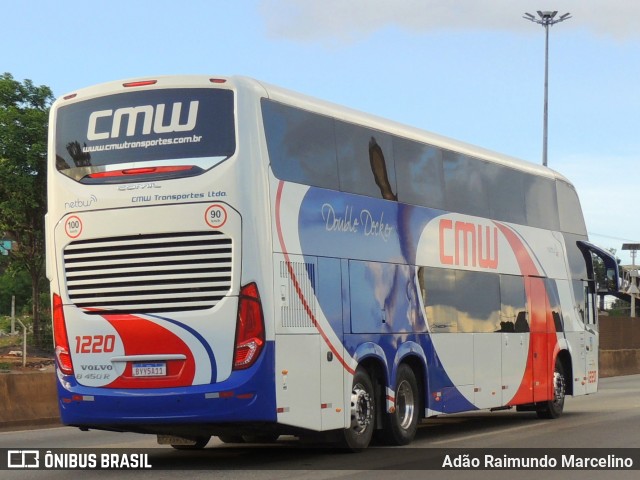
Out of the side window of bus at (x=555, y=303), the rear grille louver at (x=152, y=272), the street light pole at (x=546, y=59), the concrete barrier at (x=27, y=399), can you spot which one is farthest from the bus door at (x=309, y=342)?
the street light pole at (x=546, y=59)

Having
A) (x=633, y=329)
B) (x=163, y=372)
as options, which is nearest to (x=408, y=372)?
(x=163, y=372)

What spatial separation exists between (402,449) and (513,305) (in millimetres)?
5079

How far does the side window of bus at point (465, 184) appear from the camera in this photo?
58.5ft

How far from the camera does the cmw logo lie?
1318cm

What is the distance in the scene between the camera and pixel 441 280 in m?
17.3

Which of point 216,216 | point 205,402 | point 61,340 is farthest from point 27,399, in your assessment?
point 216,216

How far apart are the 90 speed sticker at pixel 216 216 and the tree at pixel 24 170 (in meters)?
29.6

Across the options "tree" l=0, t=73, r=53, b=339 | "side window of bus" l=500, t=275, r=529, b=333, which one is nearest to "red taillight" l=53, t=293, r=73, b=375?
"side window of bus" l=500, t=275, r=529, b=333

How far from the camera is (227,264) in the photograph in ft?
42.5

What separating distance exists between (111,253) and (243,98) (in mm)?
2249

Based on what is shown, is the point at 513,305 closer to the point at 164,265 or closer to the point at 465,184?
the point at 465,184

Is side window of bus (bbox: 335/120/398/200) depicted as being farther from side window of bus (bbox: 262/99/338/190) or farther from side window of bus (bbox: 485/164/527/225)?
side window of bus (bbox: 485/164/527/225)

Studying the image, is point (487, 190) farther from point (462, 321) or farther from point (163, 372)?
point (163, 372)

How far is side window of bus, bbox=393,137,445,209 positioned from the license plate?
468cm
